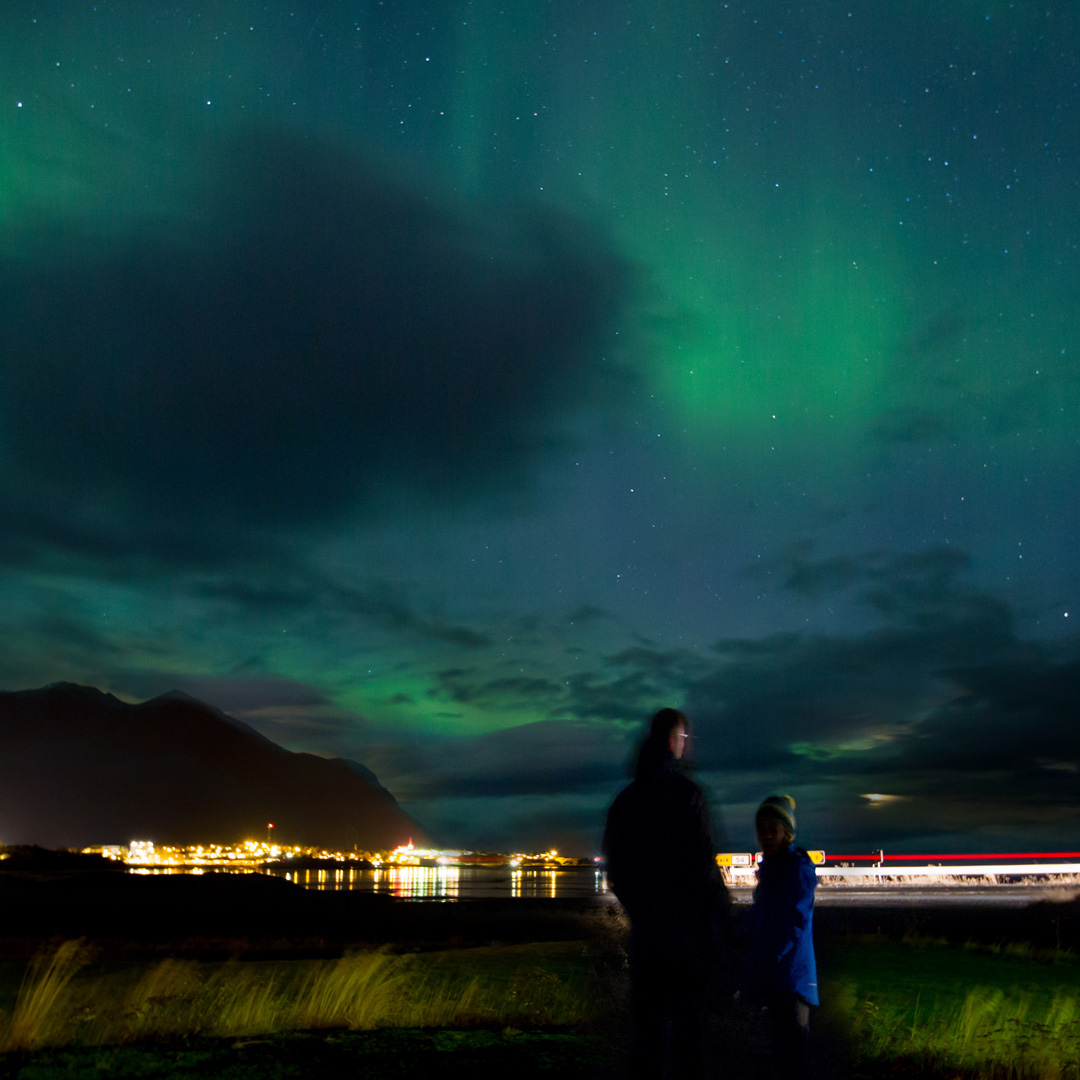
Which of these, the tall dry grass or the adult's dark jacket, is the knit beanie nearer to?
the adult's dark jacket

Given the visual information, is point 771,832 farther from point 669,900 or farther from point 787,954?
point 669,900

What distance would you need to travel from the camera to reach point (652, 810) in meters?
5.01

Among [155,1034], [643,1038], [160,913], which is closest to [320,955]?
[155,1034]

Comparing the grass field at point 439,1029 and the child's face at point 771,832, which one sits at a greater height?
the child's face at point 771,832

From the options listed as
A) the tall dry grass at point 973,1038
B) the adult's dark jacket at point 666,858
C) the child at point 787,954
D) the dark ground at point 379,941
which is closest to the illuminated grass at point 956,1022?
the tall dry grass at point 973,1038

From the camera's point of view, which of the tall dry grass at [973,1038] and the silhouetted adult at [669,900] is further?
the tall dry grass at [973,1038]

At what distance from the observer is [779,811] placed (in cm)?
596

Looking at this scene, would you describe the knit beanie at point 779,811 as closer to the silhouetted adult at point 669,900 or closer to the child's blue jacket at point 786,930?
the child's blue jacket at point 786,930

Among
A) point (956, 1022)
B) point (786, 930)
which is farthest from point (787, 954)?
point (956, 1022)

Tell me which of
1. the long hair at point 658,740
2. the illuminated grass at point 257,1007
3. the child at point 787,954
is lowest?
the illuminated grass at point 257,1007

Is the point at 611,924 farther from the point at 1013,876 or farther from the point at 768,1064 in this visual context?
the point at 1013,876

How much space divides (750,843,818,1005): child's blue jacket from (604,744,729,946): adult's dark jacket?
104 centimetres

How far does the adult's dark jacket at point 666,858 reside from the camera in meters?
4.80

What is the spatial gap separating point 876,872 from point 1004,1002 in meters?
47.8
